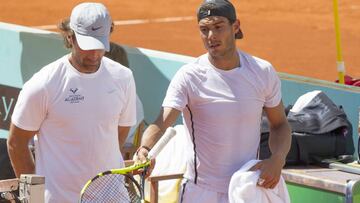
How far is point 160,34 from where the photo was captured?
57.3 feet

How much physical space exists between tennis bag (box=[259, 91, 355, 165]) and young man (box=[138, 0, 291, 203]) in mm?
1783

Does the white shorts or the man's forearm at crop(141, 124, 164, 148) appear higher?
the man's forearm at crop(141, 124, 164, 148)

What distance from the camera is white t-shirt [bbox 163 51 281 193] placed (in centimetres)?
502

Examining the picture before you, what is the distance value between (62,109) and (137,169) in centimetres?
74

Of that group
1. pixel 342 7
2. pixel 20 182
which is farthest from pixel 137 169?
pixel 342 7

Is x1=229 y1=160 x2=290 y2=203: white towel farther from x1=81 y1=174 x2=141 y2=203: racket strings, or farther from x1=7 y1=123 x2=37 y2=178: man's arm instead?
x1=7 y1=123 x2=37 y2=178: man's arm

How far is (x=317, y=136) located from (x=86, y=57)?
2.47 metres

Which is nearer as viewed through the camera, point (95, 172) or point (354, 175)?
point (95, 172)

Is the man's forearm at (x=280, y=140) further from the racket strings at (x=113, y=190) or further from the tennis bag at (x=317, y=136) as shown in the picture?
the tennis bag at (x=317, y=136)

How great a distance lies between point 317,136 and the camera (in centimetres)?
695

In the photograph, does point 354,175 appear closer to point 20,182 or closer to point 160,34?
point 20,182

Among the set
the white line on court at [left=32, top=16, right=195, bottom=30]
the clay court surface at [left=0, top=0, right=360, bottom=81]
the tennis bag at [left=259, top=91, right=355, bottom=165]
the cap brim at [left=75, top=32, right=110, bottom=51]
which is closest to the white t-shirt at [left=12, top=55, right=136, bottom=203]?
the cap brim at [left=75, top=32, right=110, bottom=51]

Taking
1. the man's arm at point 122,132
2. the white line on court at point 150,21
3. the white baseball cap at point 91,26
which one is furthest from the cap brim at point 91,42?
the white line on court at point 150,21

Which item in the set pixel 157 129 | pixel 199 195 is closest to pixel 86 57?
pixel 157 129
